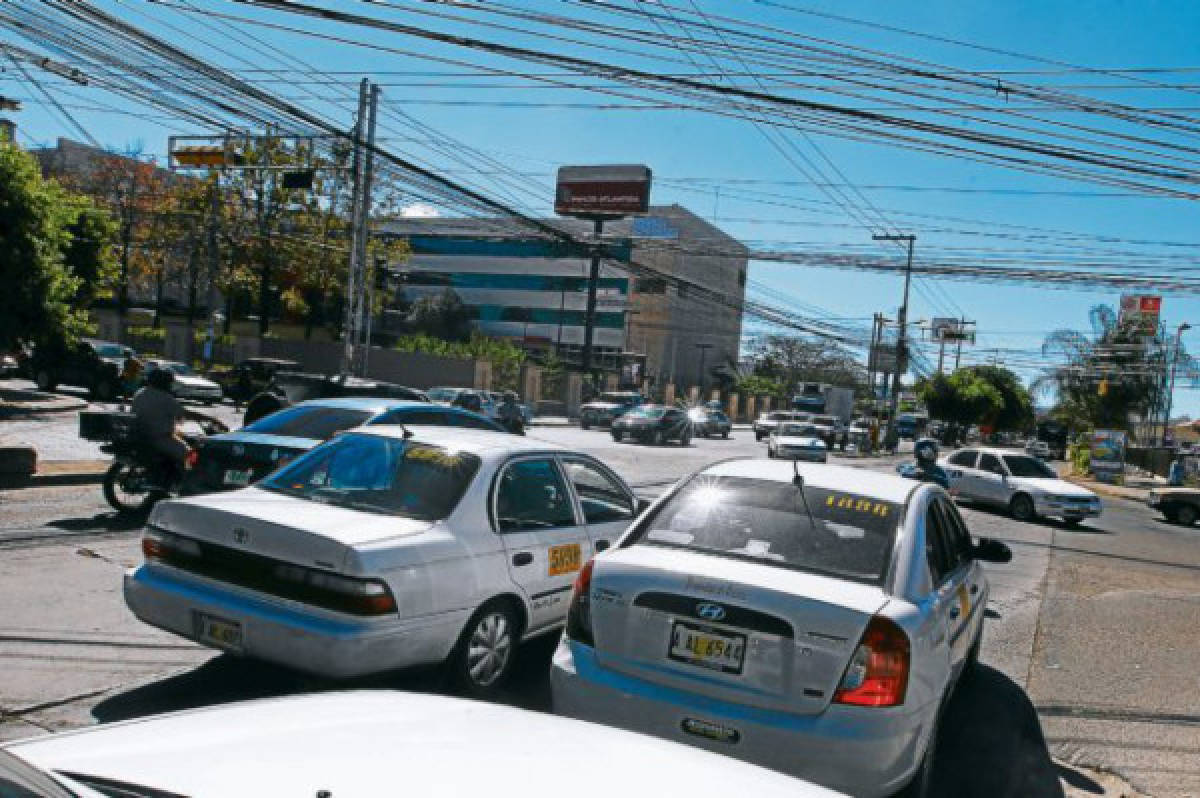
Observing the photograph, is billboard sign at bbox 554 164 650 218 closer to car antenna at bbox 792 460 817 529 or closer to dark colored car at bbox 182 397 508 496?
dark colored car at bbox 182 397 508 496

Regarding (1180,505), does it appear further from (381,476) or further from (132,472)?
(381,476)

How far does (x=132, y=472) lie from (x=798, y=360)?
10413 cm

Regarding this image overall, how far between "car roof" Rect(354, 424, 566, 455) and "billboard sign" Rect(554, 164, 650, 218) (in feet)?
193

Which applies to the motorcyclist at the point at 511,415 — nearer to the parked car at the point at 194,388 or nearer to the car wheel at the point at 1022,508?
the car wheel at the point at 1022,508

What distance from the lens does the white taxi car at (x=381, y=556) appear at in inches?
175

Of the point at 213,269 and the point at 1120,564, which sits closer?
the point at 1120,564

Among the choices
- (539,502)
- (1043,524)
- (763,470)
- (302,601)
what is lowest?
(1043,524)

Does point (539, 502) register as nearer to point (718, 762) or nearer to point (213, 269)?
point (718, 762)

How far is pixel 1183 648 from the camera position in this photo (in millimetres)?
8477

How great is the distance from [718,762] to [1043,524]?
66.2ft

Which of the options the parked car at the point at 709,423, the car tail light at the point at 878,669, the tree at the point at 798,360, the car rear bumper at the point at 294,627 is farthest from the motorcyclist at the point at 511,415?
the tree at the point at 798,360

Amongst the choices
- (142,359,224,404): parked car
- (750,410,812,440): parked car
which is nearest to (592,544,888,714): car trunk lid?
(142,359,224,404): parked car

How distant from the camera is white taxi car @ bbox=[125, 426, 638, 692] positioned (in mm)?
4445

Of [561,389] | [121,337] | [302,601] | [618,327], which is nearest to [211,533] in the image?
[302,601]
